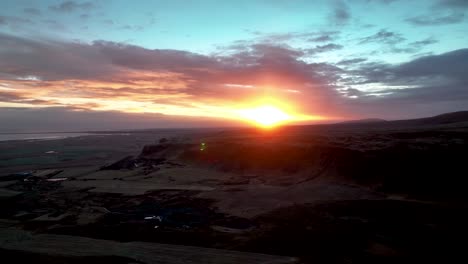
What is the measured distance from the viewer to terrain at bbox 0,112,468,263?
15.2 m

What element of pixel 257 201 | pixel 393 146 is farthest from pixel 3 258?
pixel 393 146

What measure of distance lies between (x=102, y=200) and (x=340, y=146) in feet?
65.4

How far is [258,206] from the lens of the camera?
22547mm

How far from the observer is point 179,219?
20.1 m

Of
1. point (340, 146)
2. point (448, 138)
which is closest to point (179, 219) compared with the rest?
point (340, 146)

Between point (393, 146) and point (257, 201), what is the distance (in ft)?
46.6

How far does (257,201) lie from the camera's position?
934 inches

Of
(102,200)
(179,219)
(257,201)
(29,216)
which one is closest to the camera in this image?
(179,219)

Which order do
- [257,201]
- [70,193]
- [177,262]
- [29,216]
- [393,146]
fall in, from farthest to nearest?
[393,146], [70,193], [257,201], [29,216], [177,262]

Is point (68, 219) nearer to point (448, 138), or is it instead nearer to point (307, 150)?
point (307, 150)

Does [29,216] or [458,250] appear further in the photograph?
[29,216]

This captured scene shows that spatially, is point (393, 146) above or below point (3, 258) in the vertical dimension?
above

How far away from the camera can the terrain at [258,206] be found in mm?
15211

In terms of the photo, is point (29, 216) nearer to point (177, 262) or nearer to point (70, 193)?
point (70, 193)
